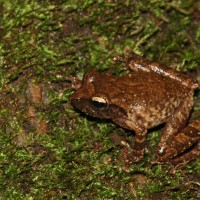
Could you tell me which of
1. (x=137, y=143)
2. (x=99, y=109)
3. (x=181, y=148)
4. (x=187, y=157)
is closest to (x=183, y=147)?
(x=181, y=148)

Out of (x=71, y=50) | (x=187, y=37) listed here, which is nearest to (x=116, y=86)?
(x=71, y=50)

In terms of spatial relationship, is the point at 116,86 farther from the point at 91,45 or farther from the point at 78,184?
the point at 78,184

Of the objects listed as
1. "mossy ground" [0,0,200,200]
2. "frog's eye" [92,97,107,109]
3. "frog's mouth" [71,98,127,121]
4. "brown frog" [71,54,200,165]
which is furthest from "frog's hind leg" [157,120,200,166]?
"frog's eye" [92,97,107,109]

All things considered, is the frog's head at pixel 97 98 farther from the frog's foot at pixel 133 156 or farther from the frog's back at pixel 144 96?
the frog's foot at pixel 133 156

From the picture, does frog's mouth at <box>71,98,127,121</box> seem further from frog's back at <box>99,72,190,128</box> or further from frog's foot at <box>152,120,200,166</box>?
frog's foot at <box>152,120,200,166</box>

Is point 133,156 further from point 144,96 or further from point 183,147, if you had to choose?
point 144,96

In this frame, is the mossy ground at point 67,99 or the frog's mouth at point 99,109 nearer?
the mossy ground at point 67,99

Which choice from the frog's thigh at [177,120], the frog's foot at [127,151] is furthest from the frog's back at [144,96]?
the frog's foot at [127,151]
